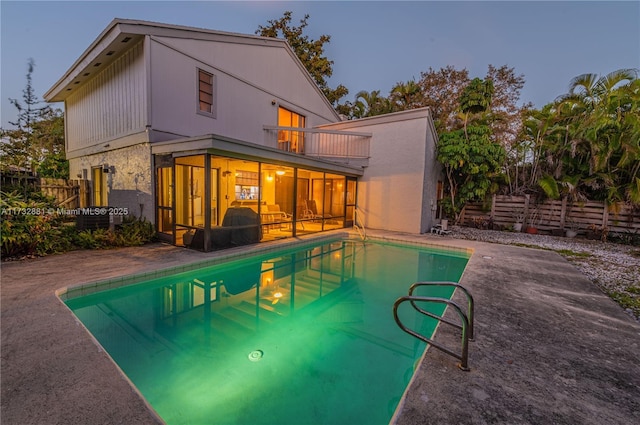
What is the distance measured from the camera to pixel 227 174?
999cm

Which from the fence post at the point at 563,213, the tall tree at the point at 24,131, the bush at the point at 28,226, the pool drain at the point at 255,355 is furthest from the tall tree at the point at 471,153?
the tall tree at the point at 24,131

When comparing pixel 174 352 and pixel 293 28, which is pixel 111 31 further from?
pixel 293 28

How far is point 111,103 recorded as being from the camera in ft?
26.8

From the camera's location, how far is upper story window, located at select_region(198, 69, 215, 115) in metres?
7.97

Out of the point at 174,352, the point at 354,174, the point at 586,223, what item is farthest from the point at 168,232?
the point at 586,223

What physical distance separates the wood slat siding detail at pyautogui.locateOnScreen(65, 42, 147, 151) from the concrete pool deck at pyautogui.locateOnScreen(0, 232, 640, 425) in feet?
15.7

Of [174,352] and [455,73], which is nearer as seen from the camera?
[174,352]

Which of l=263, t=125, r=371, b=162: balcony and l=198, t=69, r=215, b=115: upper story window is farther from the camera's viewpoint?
l=263, t=125, r=371, b=162: balcony

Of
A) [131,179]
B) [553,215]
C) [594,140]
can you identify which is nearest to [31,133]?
[131,179]

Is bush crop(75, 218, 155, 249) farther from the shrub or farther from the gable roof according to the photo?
the gable roof

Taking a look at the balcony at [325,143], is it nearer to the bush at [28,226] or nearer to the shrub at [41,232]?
the shrub at [41,232]

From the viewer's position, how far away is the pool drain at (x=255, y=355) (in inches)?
116

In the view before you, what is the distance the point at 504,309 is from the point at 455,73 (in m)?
17.0

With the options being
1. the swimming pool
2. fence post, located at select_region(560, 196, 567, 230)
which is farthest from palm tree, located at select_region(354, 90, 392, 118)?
the swimming pool
